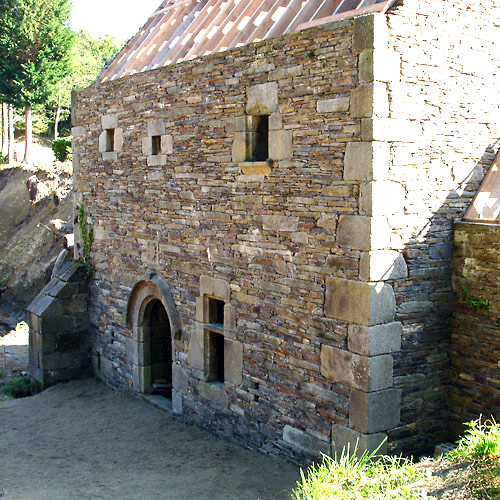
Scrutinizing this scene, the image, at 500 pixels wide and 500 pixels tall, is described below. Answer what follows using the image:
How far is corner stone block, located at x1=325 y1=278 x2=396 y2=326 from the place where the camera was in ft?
23.6

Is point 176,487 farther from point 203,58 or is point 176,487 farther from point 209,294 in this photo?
point 203,58

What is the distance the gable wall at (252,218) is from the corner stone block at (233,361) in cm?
10

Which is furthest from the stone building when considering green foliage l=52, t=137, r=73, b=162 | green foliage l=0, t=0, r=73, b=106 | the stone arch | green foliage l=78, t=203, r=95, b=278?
green foliage l=0, t=0, r=73, b=106

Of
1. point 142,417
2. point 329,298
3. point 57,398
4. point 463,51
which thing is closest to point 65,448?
point 142,417

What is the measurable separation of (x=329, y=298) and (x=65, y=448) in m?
4.99

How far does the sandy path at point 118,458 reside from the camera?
27.0ft

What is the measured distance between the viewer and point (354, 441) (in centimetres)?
739

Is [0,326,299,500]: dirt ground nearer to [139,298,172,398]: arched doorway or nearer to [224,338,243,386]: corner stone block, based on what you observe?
[139,298,172,398]: arched doorway

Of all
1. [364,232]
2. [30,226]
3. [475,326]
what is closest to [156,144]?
[364,232]

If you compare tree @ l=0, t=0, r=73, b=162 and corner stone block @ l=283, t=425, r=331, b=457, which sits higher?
tree @ l=0, t=0, r=73, b=162

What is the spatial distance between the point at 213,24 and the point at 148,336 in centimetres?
530

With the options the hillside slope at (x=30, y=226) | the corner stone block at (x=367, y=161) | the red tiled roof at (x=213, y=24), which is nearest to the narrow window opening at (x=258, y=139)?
the red tiled roof at (x=213, y=24)

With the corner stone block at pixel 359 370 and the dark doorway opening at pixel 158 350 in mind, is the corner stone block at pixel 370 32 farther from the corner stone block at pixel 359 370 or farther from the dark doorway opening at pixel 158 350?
the dark doorway opening at pixel 158 350

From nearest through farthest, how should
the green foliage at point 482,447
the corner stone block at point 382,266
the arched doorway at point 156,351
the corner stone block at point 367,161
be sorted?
the green foliage at point 482,447
the corner stone block at point 367,161
the corner stone block at point 382,266
the arched doorway at point 156,351
